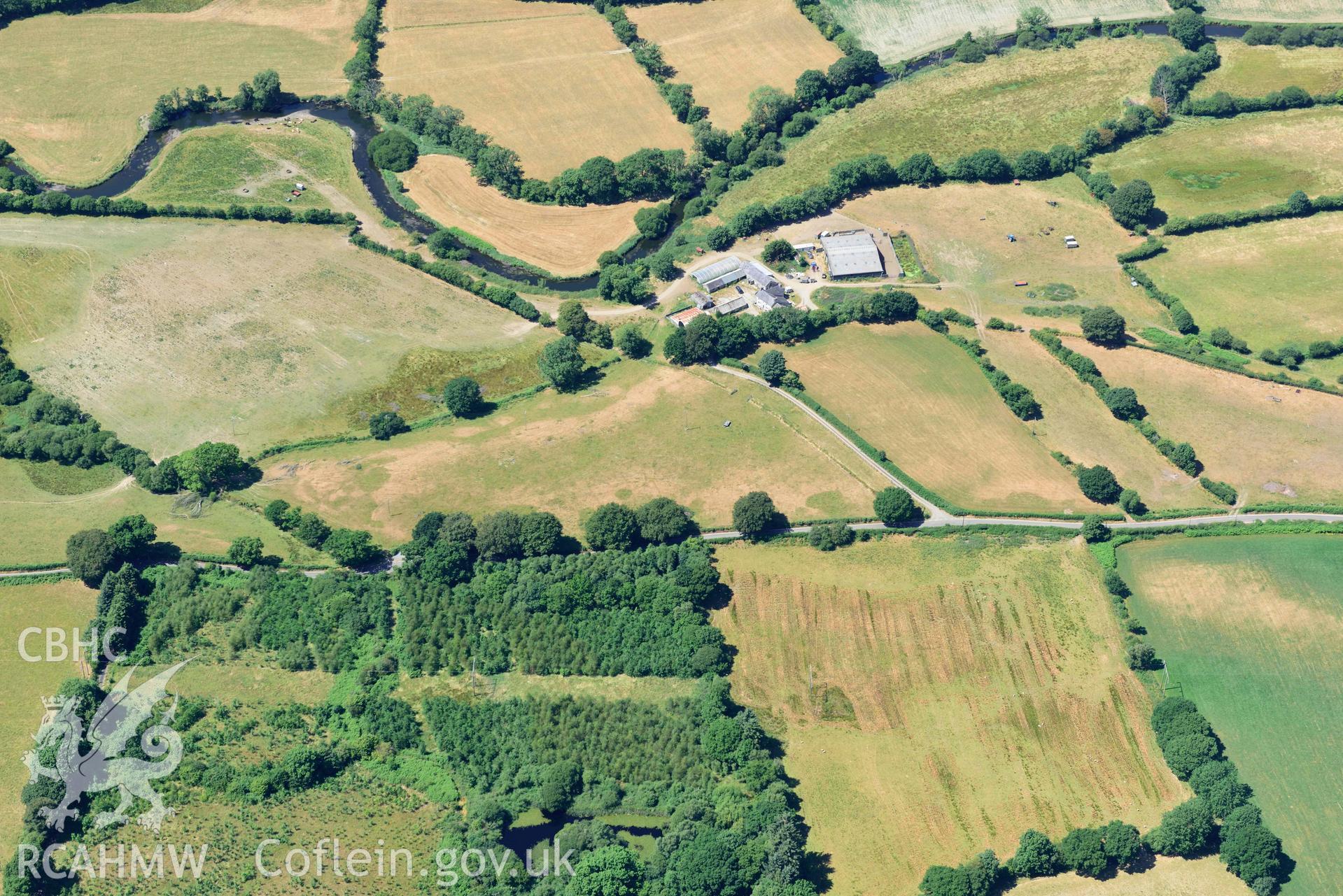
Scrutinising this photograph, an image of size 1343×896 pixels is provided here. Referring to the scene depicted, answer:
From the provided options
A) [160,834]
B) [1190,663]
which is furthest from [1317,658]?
[160,834]

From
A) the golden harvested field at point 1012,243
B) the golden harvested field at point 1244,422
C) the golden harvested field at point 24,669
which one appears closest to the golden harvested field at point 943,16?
the golden harvested field at point 1012,243

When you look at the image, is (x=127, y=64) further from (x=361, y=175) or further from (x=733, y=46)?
(x=733, y=46)

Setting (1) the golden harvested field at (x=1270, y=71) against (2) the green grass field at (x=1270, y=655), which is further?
(1) the golden harvested field at (x=1270, y=71)

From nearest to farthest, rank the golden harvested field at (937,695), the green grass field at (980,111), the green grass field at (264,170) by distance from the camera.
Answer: the golden harvested field at (937,695)
the green grass field at (264,170)
the green grass field at (980,111)

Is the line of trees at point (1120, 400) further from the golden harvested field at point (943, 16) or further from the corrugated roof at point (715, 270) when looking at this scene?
the golden harvested field at point (943, 16)

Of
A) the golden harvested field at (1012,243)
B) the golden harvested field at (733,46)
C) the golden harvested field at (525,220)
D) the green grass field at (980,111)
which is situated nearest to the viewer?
the golden harvested field at (1012,243)

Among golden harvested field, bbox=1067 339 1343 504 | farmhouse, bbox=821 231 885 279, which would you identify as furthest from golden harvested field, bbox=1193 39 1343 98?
farmhouse, bbox=821 231 885 279

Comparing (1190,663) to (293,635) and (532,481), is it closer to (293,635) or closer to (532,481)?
(532,481)

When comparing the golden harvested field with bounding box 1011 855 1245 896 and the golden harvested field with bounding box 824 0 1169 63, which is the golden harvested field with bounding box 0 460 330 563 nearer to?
the golden harvested field with bounding box 1011 855 1245 896
